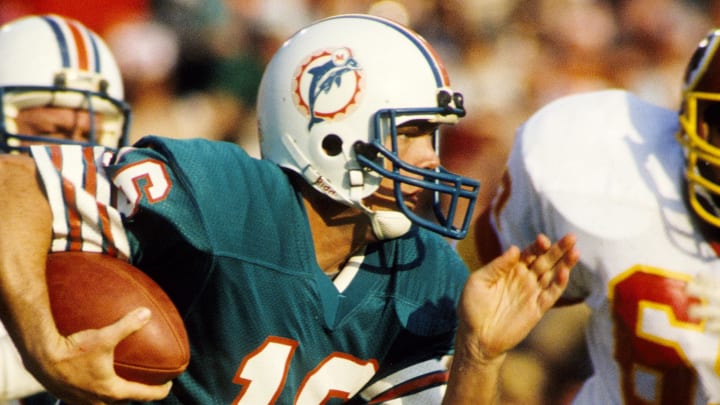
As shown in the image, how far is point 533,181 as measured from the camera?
2.68 meters

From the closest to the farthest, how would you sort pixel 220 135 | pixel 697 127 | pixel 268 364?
pixel 268 364
pixel 697 127
pixel 220 135

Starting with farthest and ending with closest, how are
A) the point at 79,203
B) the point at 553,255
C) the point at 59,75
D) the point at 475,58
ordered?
the point at 475,58 < the point at 59,75 < the point at 553,255 < the point at 79,203

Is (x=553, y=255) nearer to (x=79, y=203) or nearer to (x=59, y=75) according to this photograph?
(x=79, y=203)

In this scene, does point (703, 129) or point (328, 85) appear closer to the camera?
point (328, 85)

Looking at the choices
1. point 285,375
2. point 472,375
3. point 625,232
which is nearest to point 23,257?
point 285,375

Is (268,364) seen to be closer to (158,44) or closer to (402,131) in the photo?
(402,131)

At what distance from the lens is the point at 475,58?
5.69 metres

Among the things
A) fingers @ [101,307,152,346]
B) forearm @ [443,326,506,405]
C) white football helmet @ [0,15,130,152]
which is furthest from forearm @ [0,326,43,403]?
forearm @ [443,326,506,405]

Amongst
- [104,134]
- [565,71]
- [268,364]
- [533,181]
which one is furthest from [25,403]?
[565,71]

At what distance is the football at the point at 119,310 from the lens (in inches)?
76.7

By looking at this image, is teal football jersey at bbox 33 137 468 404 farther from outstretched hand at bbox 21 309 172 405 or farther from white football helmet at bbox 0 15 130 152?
white football helmet at bbox 0 15 130 152

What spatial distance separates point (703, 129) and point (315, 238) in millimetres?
914

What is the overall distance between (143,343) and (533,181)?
1.10 meters

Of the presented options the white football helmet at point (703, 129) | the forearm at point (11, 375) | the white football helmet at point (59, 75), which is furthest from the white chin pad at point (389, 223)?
the white football helmet at point (59, 75)
